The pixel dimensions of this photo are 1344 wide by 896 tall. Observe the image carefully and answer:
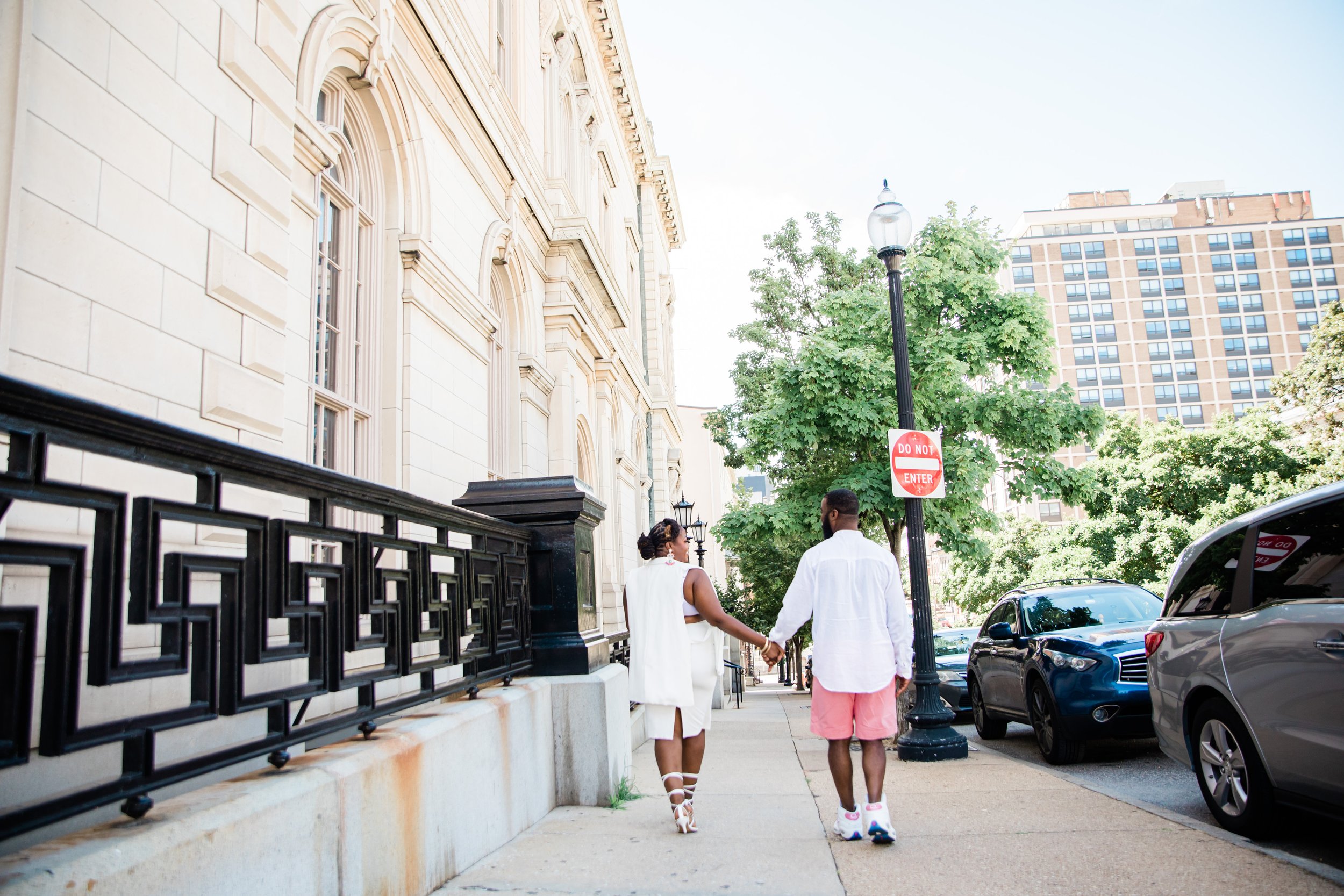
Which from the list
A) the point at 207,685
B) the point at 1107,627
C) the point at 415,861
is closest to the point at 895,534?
the point at 1107,627

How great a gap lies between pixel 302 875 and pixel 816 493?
617 inches

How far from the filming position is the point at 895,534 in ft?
56.5

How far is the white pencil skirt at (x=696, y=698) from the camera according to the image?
535 centimetres

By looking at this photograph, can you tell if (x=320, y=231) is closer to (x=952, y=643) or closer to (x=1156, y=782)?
(x=1156, y=782)

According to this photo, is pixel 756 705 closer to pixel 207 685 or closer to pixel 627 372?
pixel 627 372

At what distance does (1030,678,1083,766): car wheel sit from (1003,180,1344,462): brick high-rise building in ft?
338

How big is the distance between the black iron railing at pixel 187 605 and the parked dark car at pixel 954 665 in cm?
954

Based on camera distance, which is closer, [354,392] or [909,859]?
[909,859]

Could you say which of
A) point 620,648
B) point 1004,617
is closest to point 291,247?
point 620,648

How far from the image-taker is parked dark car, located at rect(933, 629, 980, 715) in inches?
557

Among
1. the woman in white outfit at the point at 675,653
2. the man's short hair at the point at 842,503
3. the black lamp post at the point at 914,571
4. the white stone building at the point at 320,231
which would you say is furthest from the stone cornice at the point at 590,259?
the man's short hair at the point at 842,503

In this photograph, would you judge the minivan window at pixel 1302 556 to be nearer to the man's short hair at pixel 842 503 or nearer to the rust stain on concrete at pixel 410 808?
the man's short hair at pixel 842 503

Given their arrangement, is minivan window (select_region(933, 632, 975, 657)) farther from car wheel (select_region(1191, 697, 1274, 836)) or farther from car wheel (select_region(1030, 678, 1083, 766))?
car wheel (select_region(1191, 697, 1274, 836))

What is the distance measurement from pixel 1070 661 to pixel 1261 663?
368cm
